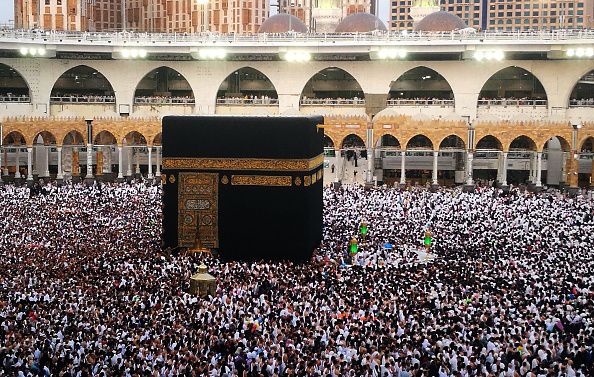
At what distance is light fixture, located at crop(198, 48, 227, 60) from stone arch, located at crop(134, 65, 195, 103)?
4221mm

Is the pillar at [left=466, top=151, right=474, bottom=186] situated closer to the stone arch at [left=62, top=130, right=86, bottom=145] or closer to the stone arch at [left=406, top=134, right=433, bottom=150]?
the stone arch at [left=406, top=134, right=433, bottom=150]

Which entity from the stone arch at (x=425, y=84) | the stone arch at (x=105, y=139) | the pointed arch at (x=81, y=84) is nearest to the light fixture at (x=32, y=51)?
the stone arch at (x=105, y=139)

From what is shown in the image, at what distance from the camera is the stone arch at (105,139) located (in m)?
36.7

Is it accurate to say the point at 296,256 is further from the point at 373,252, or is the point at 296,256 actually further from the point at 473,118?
the point at 473,118

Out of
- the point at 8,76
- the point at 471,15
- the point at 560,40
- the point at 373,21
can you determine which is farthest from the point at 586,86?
the point at 471,15

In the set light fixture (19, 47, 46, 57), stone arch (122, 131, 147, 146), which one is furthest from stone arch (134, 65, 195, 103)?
light fixture (19, 47, 46, 57)

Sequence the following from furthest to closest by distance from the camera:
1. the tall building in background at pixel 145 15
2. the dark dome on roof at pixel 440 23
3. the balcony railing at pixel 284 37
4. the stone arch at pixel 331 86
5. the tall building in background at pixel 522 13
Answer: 1. the tall building in background at pixel 522 13
2. the tall building in background at pixel 145 15
3. the stone arch at pixel 331 86
4. the dark dome on roof at pixel 440 23
5. the balcony railing at pixel 284 37

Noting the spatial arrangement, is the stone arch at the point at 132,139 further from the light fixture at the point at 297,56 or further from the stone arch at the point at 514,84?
the stone arch at the point at 514,84

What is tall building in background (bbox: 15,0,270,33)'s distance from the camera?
52156 mm

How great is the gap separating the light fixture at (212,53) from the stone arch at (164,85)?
166 inches

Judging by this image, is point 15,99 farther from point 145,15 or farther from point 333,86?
point 145,15

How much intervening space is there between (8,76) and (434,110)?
2117cm

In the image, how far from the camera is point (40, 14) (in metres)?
51.9

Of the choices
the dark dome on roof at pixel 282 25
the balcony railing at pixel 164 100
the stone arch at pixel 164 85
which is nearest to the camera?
the balcony railing at pixel 164 100
